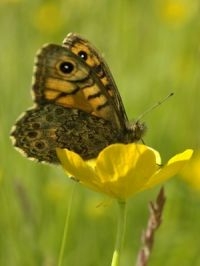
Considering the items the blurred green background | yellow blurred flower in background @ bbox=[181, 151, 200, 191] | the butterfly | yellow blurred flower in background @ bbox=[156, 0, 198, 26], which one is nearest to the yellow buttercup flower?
the butterfly

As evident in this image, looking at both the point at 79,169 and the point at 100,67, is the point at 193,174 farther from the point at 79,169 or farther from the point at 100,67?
the point at 79,169

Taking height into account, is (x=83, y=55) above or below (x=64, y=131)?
above

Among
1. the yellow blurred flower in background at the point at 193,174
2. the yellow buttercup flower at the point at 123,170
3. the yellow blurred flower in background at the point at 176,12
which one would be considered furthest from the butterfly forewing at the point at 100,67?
the yellow blurred flower in background at the point at 176,12

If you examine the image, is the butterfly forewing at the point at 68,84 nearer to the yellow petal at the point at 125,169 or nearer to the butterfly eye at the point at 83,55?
the butterfly eye at the point at 83,55

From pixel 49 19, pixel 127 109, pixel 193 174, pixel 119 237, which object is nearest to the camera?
pixel 119 237

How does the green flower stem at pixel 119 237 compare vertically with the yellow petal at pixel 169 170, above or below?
below

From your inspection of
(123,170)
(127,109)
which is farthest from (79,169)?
(127,109)

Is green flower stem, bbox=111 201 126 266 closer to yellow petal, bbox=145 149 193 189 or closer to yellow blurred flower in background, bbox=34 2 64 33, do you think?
yellow petal, bbox=145 149 193 189

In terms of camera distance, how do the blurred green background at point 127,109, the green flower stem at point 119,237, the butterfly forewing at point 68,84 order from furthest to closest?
the blurred green background at point 127,109, the butterfly forewing at point 68,84, the green flower stem at point 119,237
